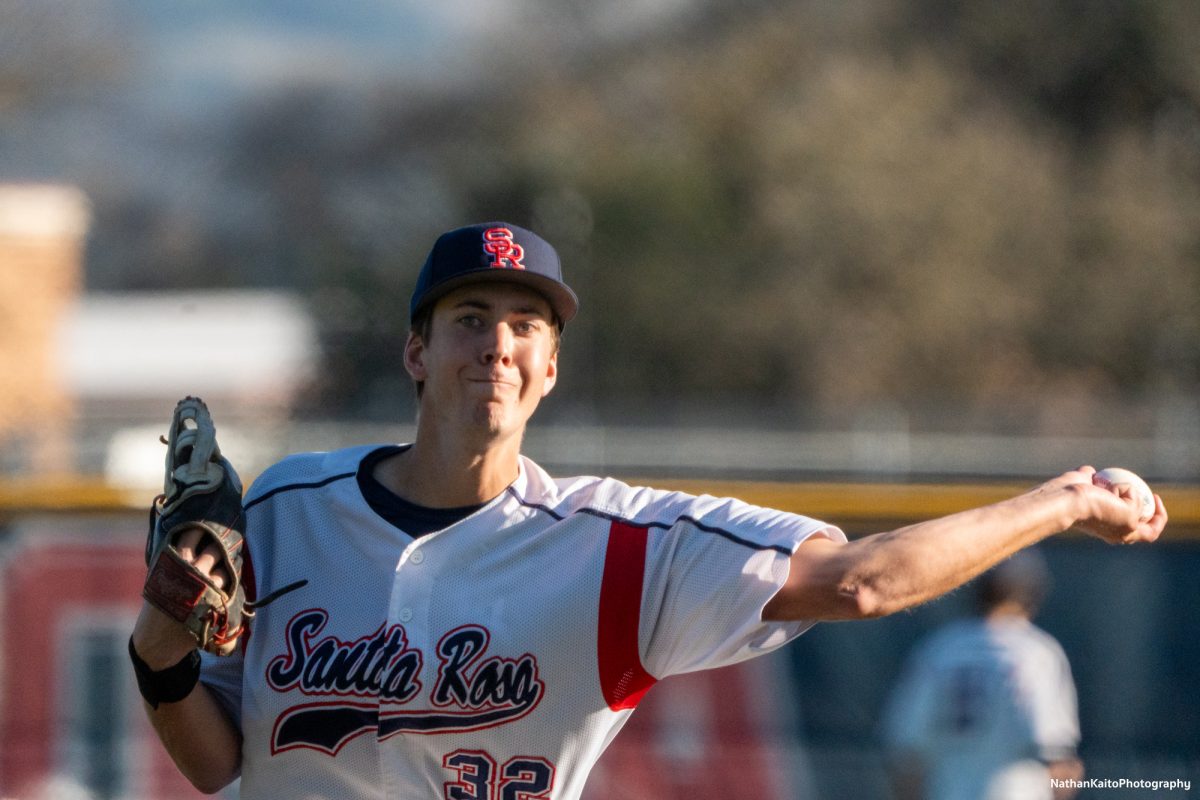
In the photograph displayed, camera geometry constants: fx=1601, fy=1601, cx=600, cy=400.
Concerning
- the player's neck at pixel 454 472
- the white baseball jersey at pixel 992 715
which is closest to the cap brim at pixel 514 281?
the player's neck at pixel 454 472

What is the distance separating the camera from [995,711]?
18.9 feet

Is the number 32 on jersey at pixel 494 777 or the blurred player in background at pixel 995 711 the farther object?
the blurred player in background at pixel 995 711

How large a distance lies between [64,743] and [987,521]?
16.8ft

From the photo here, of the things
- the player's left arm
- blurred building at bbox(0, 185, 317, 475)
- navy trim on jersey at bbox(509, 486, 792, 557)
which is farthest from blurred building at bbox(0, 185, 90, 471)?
the player's left arm

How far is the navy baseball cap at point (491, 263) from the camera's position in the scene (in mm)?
2580

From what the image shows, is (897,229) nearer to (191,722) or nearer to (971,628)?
(971,628)

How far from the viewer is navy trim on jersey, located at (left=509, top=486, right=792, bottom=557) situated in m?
2.49

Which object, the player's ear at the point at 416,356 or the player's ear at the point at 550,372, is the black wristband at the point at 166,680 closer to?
the player's ear at the point at 416,356

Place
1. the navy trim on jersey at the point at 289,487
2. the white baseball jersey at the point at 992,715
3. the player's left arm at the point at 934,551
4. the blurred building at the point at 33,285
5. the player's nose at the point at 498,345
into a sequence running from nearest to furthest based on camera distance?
the player's left arm at the point at 934,551 → the player's nose at the point at 498,345 → the navy trim on jersey at the point at 289,487 → the white baseball jersey at the point at 992,715 → the blurred building at the point at 33,285

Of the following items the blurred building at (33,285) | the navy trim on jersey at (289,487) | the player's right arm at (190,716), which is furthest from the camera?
the blurred building at (33,285)

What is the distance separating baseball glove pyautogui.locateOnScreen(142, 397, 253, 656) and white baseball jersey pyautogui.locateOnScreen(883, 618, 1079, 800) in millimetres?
3861

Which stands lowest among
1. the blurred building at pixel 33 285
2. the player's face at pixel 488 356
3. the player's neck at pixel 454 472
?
the player's neck at pixel 454 472

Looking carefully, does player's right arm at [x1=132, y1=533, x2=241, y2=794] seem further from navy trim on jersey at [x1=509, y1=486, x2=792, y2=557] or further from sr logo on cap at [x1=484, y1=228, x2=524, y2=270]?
sr logo on cap at [x1=484, y1=228, x2=524, y2=270]

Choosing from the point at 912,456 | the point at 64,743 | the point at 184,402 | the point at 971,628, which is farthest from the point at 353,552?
the point at 912,456
